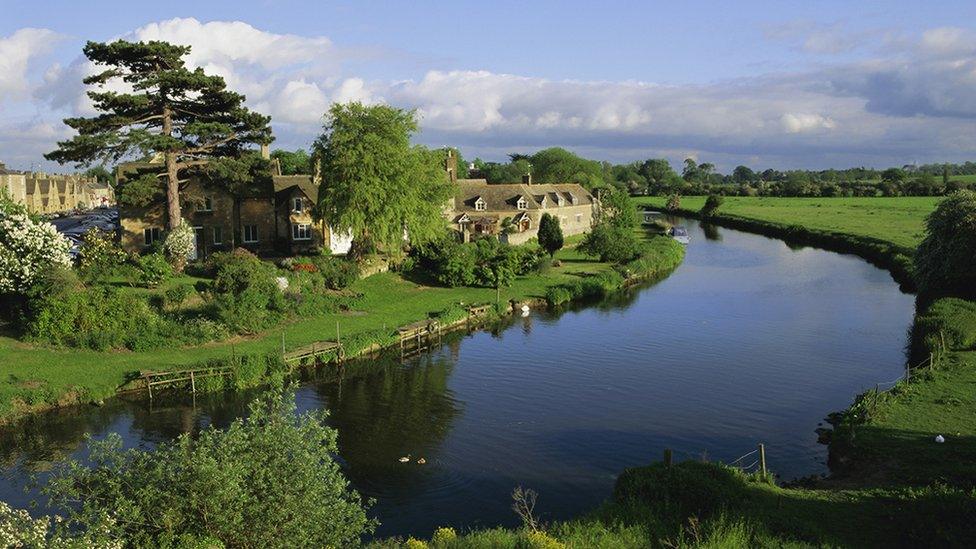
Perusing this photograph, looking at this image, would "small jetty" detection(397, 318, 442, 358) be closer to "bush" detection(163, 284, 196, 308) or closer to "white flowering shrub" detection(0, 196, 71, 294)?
"bush" detection(163, 284, 196, 308)

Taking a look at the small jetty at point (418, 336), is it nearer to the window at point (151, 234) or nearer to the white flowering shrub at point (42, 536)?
the window at point (151, 234)

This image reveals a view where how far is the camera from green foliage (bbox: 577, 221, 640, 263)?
71.9 meters

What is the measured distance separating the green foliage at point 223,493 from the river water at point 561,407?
26.1 feet

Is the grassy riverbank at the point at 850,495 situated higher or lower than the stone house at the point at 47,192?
lower

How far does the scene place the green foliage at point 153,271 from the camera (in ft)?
144

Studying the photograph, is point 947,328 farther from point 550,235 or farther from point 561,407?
point 550,235

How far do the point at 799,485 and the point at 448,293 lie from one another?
1398 inches

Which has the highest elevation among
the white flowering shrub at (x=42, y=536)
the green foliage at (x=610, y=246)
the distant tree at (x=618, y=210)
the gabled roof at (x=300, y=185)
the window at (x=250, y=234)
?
the gabled roof at (x=300, y=185)

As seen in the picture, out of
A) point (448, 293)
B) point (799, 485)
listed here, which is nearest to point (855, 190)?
point (448, 293)

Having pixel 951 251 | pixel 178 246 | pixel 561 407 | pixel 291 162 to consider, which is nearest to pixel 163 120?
pixel 178 246

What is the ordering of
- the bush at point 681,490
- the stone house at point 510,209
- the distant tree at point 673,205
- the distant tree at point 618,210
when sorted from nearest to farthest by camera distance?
the bush at point 681,490 → the stone house at point 510,209 → the distant tree at point 618,210 → the distant tree at point 673,205

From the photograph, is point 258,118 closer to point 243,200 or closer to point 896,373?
point 243,200

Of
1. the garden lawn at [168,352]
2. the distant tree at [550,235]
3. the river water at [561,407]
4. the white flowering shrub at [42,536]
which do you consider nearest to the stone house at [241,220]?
the garden lawn at [168,352]

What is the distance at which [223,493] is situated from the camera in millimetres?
12383
